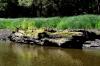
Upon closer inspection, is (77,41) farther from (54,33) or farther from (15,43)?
(15,43)

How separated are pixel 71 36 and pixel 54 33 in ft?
7.36

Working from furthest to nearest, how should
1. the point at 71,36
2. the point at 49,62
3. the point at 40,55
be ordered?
the point at 71,36
the point at 40,55
the point at 49,62

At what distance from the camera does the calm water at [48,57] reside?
76.0ft

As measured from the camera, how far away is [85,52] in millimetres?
29016

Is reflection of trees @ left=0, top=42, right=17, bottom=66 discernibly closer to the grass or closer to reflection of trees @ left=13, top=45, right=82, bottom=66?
reflection of trees @ left=13, top=45, right=82, bottom=66

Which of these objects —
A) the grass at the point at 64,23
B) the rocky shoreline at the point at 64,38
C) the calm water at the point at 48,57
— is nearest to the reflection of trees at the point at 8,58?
the calm water at the point at 48,57

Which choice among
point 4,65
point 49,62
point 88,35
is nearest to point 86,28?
point 88,35

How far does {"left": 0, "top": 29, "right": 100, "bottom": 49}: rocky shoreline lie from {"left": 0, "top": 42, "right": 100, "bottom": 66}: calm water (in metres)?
1.13

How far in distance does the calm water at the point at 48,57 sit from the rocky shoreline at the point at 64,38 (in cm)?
113

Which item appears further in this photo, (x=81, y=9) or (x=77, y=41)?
(x=81, y=9)

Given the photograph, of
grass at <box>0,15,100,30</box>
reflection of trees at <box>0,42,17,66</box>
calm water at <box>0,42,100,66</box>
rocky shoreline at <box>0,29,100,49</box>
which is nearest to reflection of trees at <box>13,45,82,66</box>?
calm water at <box>0,42,100,66</box>

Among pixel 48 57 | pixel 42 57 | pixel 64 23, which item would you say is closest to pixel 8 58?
pixel 42 57

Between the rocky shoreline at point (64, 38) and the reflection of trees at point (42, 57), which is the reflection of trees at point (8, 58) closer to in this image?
the reflection of trees at point (42, 57)

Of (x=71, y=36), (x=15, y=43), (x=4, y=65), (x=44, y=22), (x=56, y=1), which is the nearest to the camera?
(x=4, y=65)
